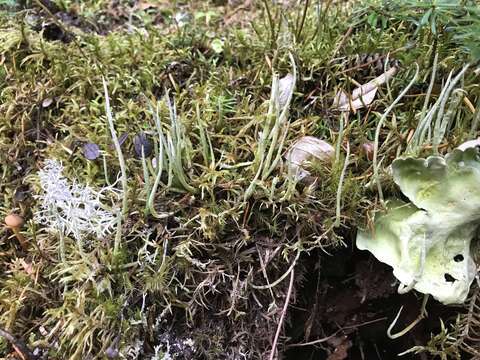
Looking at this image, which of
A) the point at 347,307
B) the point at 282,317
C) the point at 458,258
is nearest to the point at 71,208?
the point at 282,317

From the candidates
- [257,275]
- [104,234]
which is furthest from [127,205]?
[257,275]

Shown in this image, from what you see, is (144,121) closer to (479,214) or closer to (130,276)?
(130,276)

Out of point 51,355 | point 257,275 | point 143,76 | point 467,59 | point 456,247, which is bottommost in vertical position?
point 51,355

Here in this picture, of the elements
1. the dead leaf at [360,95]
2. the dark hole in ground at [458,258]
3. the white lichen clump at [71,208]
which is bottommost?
the dark hole in ground at [458,258]

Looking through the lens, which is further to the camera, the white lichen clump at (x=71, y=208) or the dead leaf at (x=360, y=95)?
the dead leaf at (x=360, y=95)

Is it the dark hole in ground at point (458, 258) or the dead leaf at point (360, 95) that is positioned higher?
the dead leaf at point (360, 95)

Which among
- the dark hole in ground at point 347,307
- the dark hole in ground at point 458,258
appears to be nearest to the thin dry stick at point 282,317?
the dark hole in ground at point 347,307

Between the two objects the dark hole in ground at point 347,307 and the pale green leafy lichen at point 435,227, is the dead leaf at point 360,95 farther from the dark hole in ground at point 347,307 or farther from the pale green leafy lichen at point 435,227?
the dark hole in ground at point 347,307

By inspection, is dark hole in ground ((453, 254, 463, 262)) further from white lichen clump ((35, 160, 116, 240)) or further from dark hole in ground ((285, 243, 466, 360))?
white lichen clump ((35, 160, 116, 240))
